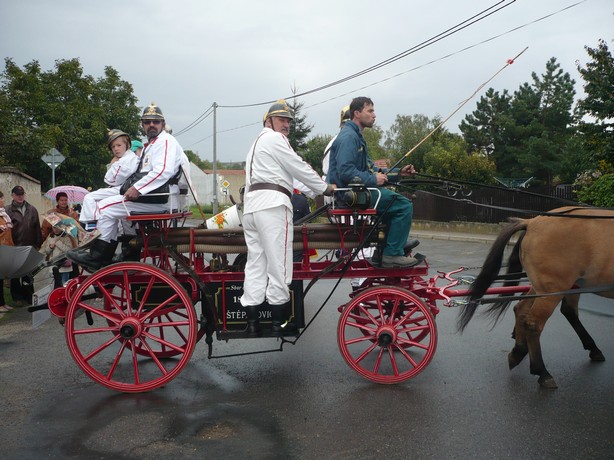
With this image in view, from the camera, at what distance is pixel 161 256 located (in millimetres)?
5512

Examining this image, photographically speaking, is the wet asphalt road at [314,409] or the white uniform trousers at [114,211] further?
the white uniform trousers at [114,211]

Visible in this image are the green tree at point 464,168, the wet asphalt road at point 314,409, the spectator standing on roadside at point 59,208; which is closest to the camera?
the wet asphalt road at point 314,409

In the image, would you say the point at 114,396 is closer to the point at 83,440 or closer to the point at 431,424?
the point at 83,440

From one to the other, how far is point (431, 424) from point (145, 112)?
3.74 m

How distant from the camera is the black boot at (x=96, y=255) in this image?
17.6 feet

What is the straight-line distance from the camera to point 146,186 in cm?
518

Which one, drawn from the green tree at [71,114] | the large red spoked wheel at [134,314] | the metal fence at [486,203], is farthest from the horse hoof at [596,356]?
the green tree at [71,114]

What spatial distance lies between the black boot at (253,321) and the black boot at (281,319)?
131 mm

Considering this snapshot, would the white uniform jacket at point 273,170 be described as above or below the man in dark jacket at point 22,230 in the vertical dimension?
above

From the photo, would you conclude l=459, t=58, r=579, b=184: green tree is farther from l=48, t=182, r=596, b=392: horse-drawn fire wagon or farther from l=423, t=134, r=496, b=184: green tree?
l=48, t=182, r=596, b=392: horse-drawn fire wagon

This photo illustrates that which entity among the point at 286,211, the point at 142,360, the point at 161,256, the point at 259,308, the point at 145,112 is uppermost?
the point at 145,112

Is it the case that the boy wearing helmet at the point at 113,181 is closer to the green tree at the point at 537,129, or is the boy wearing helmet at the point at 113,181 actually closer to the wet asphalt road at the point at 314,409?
the wet asphalt road at the point at 314,409

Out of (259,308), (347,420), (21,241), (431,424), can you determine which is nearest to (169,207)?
(259,308)

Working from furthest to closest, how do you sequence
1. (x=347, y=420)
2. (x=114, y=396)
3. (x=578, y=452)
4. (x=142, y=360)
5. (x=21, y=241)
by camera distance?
(x=21, y=241)
(x=142, y=360)
(x=114, y=396)
(x=347, y=420)
(x=578, y=452)
